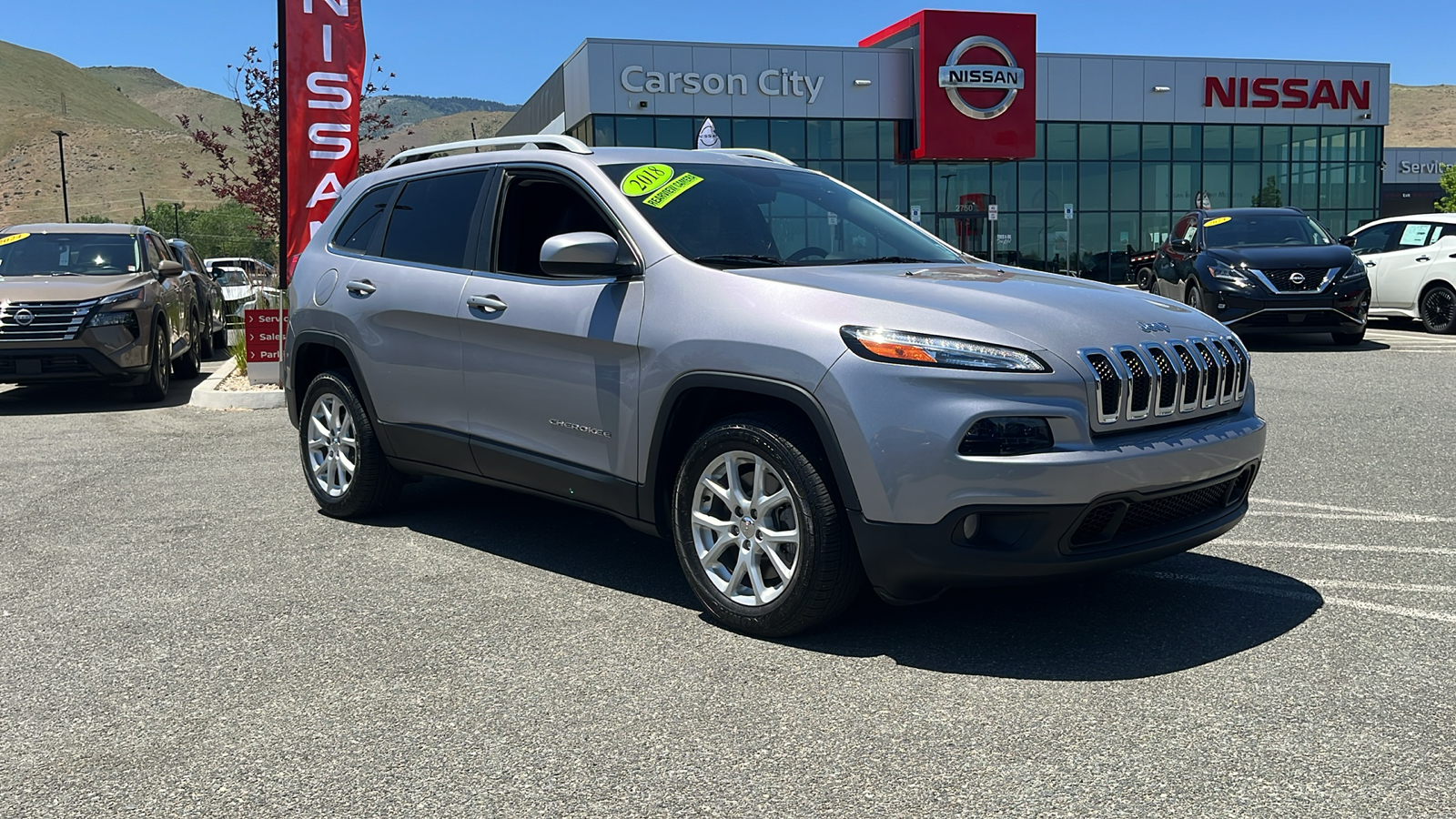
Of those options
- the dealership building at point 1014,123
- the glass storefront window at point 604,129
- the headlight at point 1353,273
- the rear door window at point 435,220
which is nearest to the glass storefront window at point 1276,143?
the dealership building at point 1014,123

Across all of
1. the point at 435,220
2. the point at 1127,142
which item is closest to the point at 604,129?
the point at 1127,142

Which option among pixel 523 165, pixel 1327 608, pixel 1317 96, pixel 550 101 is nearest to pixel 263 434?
pixel 523 165

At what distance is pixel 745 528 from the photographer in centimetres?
426

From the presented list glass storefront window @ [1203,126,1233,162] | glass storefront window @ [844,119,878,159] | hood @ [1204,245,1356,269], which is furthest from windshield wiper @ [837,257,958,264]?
glass storefront window @ [1203,126,1233,162]

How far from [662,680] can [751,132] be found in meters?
35.4

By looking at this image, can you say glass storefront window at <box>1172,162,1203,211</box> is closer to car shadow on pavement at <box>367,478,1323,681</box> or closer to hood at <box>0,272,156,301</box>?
hood at <box>0,272,156,301</box>

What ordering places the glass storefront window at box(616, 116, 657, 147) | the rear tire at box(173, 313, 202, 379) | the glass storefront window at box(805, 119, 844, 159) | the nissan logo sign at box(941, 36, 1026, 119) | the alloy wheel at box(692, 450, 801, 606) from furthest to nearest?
the glass storefront window at box(805, 119, 844, 159) → the nissan logo sign at box(941, 36, 1026, 119) → the glass storefront window at box(616, 116, 657, 147) → the rear tire at box(173, 313, 202, 379) → the alloy wheel at box(692, 450, 801, 606)

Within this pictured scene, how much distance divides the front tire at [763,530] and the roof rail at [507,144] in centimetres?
160

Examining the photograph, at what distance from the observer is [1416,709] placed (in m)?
3.50

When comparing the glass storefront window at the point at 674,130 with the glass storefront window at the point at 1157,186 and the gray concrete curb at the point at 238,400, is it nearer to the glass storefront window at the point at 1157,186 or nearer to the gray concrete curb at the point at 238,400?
the glass storefront window at the point at 1157,186

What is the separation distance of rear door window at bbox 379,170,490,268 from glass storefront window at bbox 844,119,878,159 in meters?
34.4

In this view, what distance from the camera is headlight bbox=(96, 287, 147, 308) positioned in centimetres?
1142

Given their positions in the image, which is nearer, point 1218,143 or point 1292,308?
point 1292,308

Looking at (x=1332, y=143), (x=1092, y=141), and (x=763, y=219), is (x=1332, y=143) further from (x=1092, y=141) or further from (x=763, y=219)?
(x=763, y=219)
